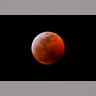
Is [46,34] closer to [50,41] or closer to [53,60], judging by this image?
[50,41]

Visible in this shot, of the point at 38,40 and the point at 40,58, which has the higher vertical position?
the point at 38,40

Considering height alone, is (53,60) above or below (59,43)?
below

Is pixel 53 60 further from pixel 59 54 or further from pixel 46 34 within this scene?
pixel 46 34

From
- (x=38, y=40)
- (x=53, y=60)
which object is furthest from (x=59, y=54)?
(x=38, y=40)

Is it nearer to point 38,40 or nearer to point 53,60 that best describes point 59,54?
point 53,60

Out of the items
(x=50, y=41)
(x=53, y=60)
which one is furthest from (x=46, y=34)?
(x=53, y=60)
